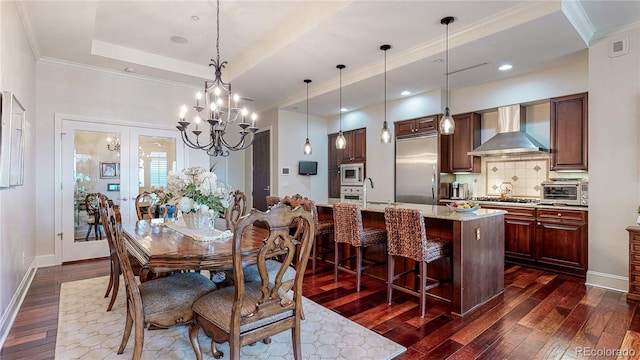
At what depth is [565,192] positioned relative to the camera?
4.01 m

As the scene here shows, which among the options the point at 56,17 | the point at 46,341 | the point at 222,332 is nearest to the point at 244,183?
the point at 56,17

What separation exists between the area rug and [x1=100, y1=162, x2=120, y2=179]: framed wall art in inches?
92.2

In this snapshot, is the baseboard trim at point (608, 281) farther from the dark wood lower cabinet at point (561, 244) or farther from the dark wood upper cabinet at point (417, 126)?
the dark wood upper cabinet at point (417, 126)

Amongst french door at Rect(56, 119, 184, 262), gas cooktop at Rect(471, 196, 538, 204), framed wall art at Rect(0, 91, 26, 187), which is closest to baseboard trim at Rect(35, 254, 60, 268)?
french door at Rect(56, 119, 184, 262)

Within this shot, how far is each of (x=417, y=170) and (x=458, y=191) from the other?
75cm

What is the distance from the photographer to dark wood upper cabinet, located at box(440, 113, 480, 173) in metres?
5.03

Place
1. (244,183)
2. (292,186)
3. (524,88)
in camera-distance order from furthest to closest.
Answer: (244,183)
(292,186)
(524,88)

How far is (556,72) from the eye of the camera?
4.16 metres

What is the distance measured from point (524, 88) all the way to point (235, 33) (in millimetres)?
4052

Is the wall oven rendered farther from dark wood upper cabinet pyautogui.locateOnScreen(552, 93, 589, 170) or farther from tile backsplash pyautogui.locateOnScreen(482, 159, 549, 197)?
dark wood upper cabinet pyautogui.locateOnScreen(552, 93, 589, 170)

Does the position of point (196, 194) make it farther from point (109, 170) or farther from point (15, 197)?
point (109, 170)

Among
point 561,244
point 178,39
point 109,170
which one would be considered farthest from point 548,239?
point 109,170

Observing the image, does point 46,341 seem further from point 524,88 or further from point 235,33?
point 524,88

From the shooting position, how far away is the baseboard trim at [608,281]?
329 cm
